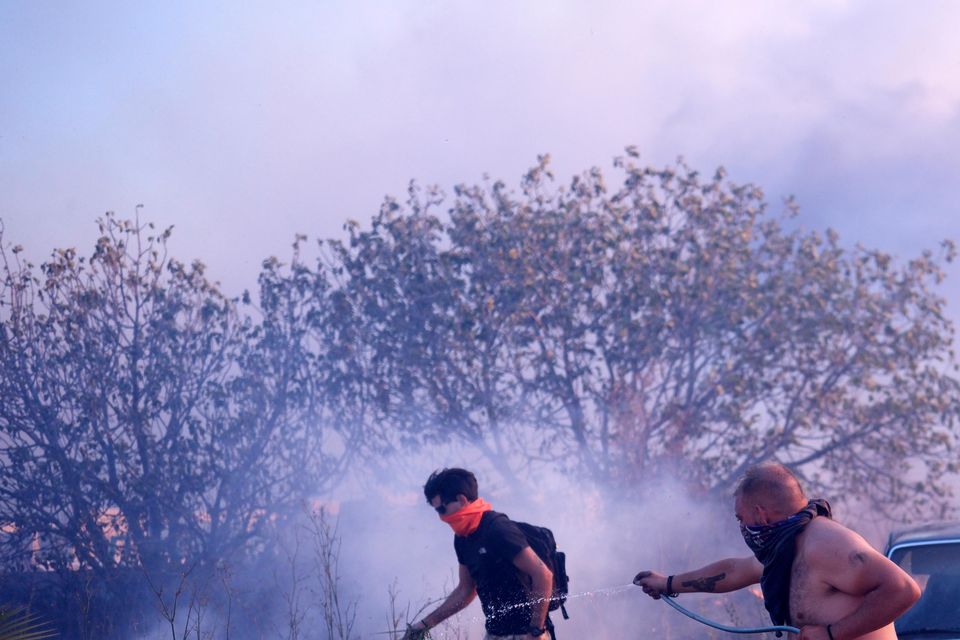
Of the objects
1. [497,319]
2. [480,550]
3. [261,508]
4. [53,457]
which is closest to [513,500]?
[497,319]

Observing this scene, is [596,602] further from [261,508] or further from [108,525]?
[108,525]

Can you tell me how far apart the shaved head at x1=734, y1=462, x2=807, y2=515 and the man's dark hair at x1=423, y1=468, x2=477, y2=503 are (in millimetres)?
1700

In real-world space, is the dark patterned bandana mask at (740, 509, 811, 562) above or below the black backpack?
below

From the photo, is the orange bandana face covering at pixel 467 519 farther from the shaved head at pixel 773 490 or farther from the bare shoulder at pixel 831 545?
the bare shoulder at pixel 831 545

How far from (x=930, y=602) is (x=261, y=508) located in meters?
6.82

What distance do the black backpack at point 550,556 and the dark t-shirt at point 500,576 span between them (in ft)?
0.27

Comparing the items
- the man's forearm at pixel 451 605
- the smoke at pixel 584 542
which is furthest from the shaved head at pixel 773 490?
the smoke at pixel 584 542

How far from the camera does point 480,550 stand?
4.52 meters

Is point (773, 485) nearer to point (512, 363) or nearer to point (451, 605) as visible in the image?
point (451, 605)

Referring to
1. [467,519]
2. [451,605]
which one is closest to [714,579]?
[467,519]

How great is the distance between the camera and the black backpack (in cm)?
460

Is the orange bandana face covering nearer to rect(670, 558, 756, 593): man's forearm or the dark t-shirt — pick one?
the dark t-shirt

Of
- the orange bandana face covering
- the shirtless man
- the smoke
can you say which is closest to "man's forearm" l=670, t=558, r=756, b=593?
the shirtless man

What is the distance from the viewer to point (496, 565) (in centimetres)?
448
